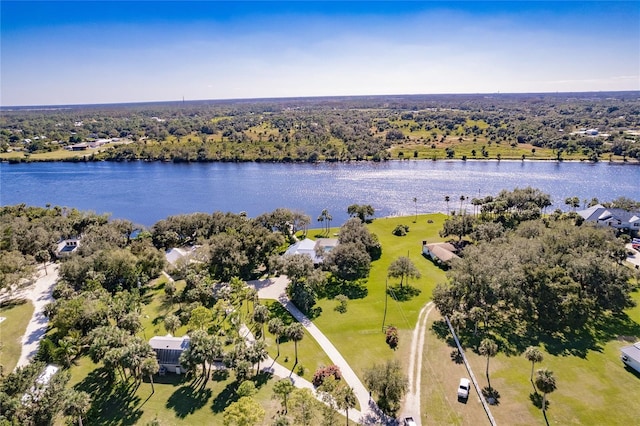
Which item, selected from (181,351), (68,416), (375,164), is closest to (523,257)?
(181,351)

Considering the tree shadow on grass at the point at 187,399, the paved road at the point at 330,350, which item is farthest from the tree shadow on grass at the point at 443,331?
the tree shadow on grass at the point at 187,399

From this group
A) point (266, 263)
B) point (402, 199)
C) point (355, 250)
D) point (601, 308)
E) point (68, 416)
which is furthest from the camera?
point (402, 199)

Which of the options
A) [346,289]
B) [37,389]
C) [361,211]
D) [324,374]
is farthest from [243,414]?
[361,211]

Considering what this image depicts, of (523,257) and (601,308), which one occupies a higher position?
(523,257)

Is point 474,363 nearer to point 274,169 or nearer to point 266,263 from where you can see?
point 266,263

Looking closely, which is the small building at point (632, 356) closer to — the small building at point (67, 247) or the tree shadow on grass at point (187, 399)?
the tree shadow on grass at point (187, 399)

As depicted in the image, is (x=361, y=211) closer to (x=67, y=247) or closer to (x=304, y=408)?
(x=304, y=408)
